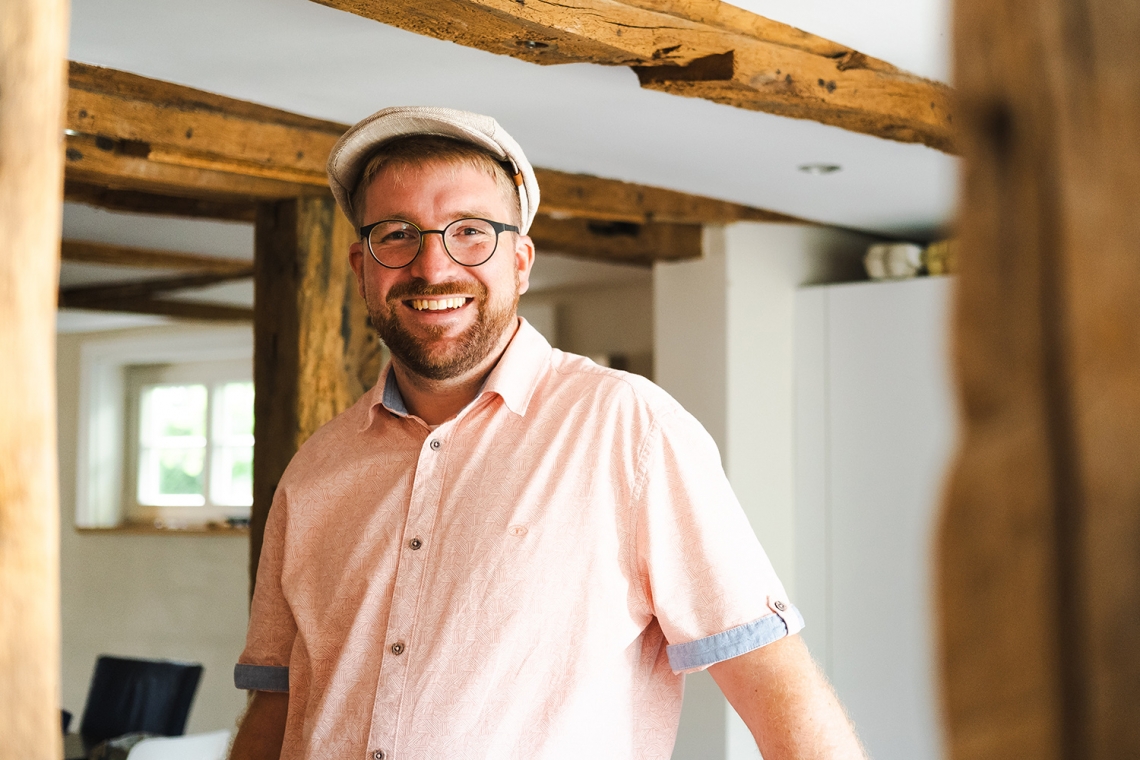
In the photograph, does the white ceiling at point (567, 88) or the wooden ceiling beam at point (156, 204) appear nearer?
the white ceiling at point (567, 88)

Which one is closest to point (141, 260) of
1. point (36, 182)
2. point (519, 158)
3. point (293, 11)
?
point (293, 11)

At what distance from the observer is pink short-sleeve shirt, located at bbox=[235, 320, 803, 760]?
1.26 metres

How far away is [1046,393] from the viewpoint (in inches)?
16.2

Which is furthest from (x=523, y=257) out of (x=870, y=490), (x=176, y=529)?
(x=176, y=529)

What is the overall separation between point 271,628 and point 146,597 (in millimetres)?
5655

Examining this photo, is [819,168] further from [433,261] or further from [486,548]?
[486,548]

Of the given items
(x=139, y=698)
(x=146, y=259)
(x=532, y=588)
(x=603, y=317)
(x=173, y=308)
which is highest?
(x=146, y=259)

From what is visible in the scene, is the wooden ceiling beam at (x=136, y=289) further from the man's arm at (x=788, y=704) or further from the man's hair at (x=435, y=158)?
the man's arm at (x=788, y=704)

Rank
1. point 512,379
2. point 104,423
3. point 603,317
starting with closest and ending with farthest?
point 512,379
point 603,317
point 104,423

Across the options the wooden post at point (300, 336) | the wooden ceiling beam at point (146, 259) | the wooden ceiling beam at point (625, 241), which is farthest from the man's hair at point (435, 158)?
the wooden ceiling beam at point (146, 259)

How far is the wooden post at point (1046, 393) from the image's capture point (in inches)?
15.5

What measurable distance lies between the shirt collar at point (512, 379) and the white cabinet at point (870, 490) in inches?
103

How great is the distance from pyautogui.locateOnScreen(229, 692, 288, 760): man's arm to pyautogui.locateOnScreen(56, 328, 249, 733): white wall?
15.4 ft

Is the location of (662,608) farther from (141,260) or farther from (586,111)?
(141,260)
